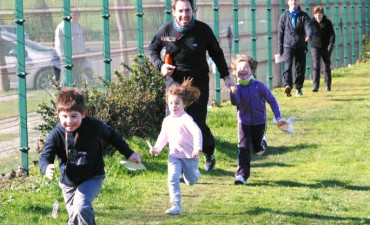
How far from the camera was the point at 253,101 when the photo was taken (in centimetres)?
1067

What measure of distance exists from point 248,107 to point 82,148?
3.49m

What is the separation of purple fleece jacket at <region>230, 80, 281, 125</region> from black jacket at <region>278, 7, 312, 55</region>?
27.7 feet

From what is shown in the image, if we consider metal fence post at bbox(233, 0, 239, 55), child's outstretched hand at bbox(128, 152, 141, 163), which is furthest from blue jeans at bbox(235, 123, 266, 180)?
metal fence post at bbox(233, 0, 239, 55)

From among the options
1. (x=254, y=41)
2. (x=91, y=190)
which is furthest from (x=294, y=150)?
(x=254, y=41)

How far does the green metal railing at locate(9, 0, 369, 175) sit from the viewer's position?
462 inches

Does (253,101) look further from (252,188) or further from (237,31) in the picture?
(237,31)

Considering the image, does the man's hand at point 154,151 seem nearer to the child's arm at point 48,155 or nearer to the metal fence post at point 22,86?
the child's arm at point 48,155

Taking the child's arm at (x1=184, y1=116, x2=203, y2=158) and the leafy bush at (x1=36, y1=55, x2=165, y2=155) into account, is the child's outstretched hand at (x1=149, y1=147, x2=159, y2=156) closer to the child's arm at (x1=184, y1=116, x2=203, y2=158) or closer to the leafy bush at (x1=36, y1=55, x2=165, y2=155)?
the child's arm at (x1=184, y1=116, x2=203, y2=158)

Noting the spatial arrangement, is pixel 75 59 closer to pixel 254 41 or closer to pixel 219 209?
pixel 219 209

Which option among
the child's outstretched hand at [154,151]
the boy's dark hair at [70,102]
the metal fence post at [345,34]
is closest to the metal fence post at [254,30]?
the metal fence post at [345,34]

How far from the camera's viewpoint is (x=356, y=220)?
8.81 m

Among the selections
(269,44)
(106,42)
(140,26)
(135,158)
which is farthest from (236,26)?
(135,158)

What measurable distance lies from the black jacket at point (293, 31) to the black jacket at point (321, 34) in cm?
117

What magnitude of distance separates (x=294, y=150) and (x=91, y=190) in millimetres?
6087
